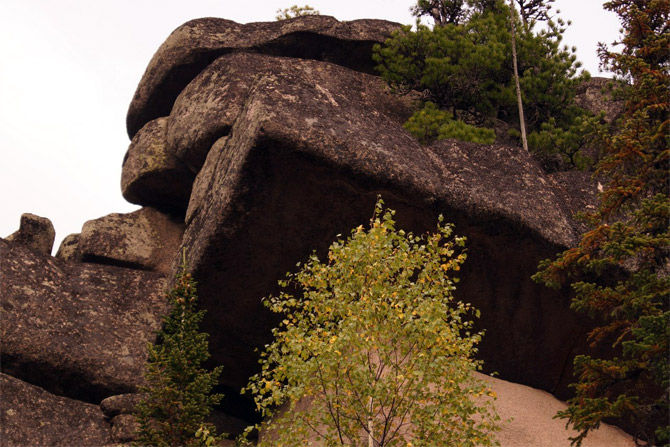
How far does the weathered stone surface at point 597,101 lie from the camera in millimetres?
32656

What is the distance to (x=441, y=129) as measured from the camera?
2425cm

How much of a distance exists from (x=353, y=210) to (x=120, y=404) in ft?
27.8

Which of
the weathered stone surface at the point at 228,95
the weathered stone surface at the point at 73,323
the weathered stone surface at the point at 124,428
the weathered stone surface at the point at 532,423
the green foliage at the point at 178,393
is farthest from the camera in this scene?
the weathered stone surface at the point at 228,95

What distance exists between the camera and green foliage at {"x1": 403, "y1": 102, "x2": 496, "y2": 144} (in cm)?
2412

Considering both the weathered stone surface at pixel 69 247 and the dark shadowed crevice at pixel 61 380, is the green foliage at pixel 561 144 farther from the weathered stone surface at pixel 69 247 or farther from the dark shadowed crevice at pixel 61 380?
the weathered stone surface at pixel 69 247

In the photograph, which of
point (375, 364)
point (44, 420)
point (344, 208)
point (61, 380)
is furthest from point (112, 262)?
point (375, 364)

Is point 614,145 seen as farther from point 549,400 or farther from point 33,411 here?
point 33,411

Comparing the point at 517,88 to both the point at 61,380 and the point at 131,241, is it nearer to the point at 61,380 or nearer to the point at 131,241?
the point at 131,241

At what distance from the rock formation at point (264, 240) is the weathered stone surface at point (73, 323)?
43 millimetres

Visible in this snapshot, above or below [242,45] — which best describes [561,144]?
below

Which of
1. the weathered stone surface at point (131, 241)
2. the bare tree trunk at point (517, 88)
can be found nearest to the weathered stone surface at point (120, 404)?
the weathered stone surface at point (131, 241)

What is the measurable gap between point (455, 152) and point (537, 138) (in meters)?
6.50

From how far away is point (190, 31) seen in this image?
28609 millimetres

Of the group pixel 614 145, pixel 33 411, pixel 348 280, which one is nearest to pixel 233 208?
pixel 348 280
